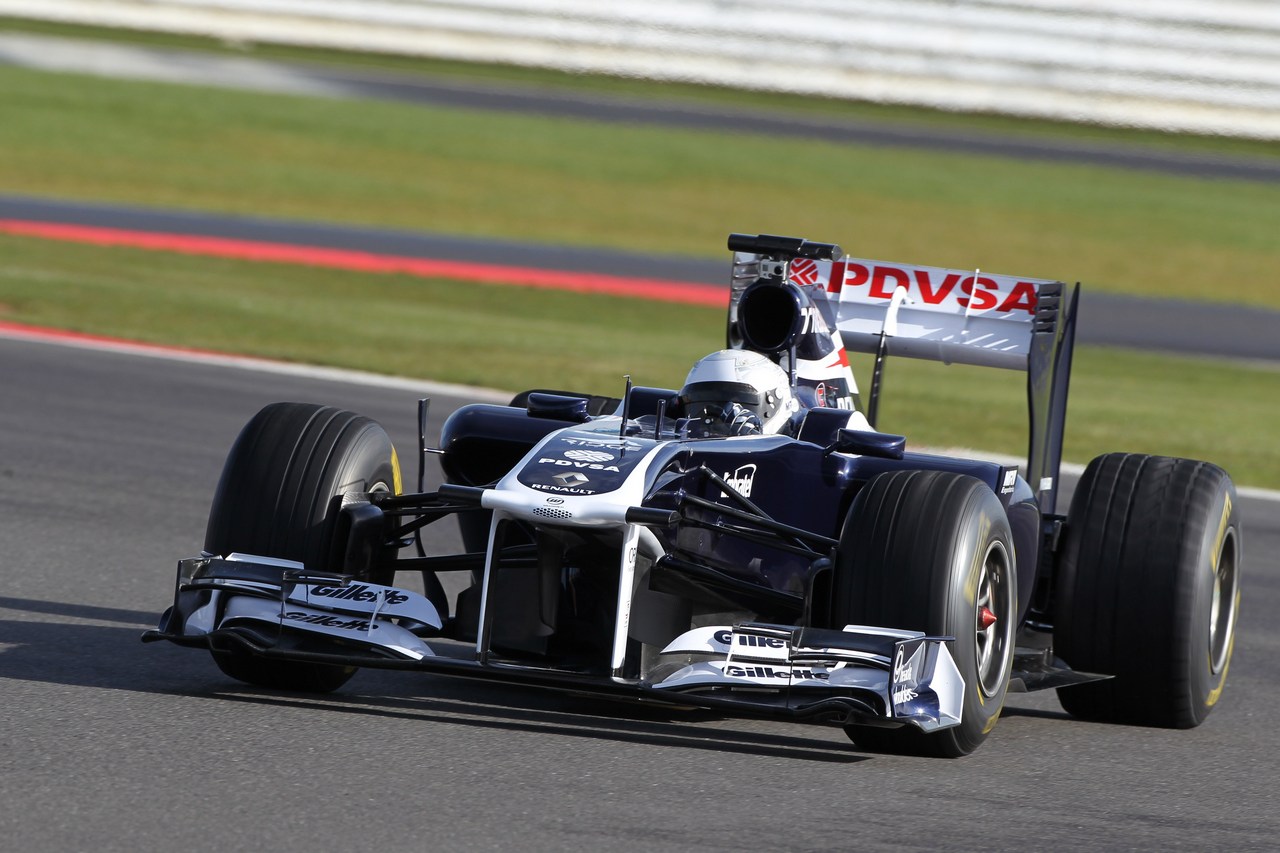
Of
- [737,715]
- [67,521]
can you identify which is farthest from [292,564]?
[67,521]

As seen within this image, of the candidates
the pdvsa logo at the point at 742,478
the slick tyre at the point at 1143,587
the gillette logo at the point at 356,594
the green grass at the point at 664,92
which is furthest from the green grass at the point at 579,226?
the gillette logo at the point at 356,594

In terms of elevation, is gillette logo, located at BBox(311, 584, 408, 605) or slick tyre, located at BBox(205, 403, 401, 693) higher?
slick tyre, located at BBox(205, 403, 401, 693)

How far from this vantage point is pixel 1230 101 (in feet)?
145

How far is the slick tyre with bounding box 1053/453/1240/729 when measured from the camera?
679 cm

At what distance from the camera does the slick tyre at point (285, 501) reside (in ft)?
20.8

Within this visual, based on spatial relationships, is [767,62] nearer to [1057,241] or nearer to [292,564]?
[1057,241]

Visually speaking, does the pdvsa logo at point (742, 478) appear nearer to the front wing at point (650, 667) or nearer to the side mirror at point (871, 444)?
the side mirror at point (871, 444)

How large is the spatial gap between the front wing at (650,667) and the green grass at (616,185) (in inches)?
912

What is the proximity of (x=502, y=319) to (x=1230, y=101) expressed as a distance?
2851 centimetres

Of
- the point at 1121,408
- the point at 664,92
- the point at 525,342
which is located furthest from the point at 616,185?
the point at 1121,408

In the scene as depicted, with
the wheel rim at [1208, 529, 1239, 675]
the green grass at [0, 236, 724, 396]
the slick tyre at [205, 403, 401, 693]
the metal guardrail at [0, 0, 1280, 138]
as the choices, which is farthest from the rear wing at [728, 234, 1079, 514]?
the metal guardrail at [0, 0, 1280, 138]

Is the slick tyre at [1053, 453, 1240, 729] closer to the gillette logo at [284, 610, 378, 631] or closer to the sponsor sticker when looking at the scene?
the sponsor sticker

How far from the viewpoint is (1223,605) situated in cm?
738

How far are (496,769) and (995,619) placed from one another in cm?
174
